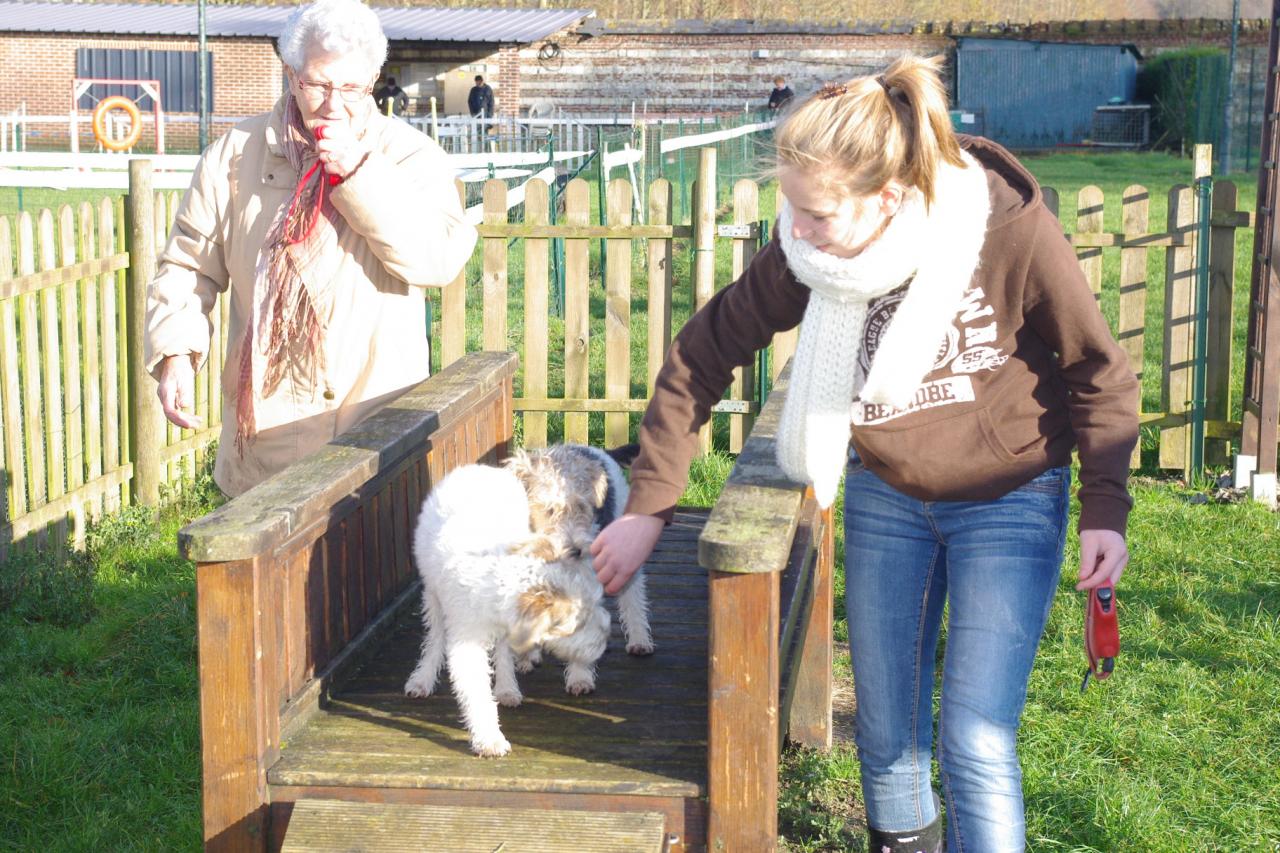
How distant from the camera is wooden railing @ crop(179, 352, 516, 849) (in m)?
2.76

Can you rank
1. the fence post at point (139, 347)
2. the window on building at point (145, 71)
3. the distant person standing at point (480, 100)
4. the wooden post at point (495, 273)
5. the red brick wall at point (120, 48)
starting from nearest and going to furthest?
1. the fence post at point (139, 347)
2. the wooden post at point (495, 273)
3. the distant person standing at point (480, 100)
4. the red brick wall at point (120, 48)
5. the window on building at point (145, 71)

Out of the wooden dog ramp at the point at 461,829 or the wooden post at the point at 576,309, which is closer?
the wooden dog ramp at the point at 461,829

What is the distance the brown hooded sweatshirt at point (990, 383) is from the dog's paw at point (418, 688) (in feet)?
2.93

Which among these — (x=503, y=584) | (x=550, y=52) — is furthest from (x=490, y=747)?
(x=550, y=52)

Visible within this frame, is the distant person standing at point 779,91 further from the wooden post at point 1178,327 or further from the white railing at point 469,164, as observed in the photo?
the wooden post at point 1178,327

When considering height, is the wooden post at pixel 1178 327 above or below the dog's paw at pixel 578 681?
above

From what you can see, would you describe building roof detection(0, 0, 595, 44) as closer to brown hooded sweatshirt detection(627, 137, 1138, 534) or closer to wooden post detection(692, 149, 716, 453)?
wooden post detection(692, 149, 716, 453)

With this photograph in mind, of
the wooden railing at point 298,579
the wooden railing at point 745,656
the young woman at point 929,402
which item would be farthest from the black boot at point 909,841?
the wooden railing at point 298,579

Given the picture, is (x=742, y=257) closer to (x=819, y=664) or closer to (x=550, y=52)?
(x=819, y=664)

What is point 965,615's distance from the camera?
280cm

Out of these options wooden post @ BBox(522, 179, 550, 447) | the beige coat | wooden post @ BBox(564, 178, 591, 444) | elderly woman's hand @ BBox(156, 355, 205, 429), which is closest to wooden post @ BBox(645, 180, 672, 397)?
wooden post @ BBox(564, 178, 591, 444)

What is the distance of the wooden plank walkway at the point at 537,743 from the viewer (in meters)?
2.88

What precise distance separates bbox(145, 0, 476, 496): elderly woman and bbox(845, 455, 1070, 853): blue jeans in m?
1.43

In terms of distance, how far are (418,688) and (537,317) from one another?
480cm
